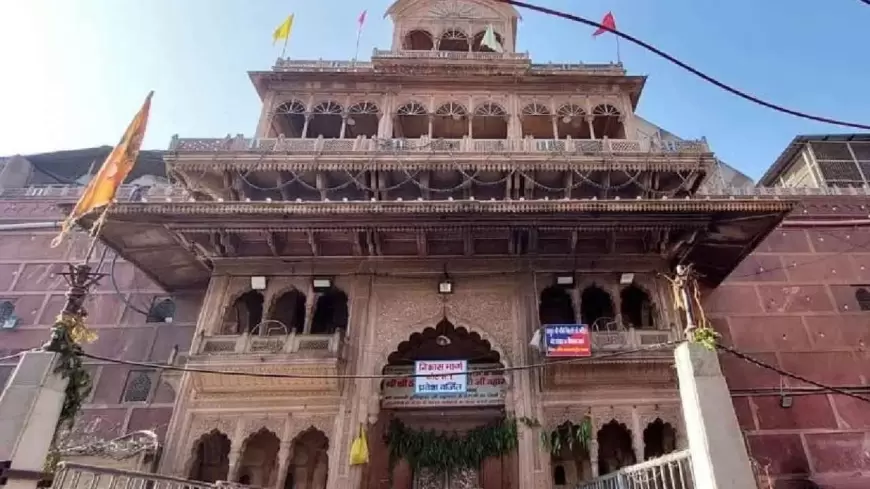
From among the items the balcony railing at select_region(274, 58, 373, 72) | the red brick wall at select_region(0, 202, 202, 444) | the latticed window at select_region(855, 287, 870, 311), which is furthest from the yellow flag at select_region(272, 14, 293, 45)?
the latticed window at select_region(855, 287, 870, 311)

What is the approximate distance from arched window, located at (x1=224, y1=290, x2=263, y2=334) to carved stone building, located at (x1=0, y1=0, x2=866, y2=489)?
5cm

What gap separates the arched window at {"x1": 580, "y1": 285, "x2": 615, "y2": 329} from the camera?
11.9 meters

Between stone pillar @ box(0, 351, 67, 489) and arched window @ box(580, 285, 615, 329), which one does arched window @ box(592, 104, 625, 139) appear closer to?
arched window @ box(580, 285, 615, 329)

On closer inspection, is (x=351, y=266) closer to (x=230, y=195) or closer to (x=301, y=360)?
(x=301, y=360)

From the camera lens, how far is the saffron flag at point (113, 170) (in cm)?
927

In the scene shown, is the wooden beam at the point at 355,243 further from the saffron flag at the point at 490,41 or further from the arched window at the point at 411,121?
the saffron flag at the point at 490,41

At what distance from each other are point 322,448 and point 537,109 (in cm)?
1069

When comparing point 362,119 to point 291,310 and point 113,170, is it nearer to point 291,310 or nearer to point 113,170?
point 291,310

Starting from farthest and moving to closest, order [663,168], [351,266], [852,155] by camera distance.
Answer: [852,155] → [663,168] → [351,266]

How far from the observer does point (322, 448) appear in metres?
11.2

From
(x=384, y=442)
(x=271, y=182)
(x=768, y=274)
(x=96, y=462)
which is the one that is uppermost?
(x=271, y=182)

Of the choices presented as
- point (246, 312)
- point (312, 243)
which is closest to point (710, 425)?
point (312, 243)

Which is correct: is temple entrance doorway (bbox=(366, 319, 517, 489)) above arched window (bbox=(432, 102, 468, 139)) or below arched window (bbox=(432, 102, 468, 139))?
below

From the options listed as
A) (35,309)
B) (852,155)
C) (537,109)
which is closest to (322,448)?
(35,309)
